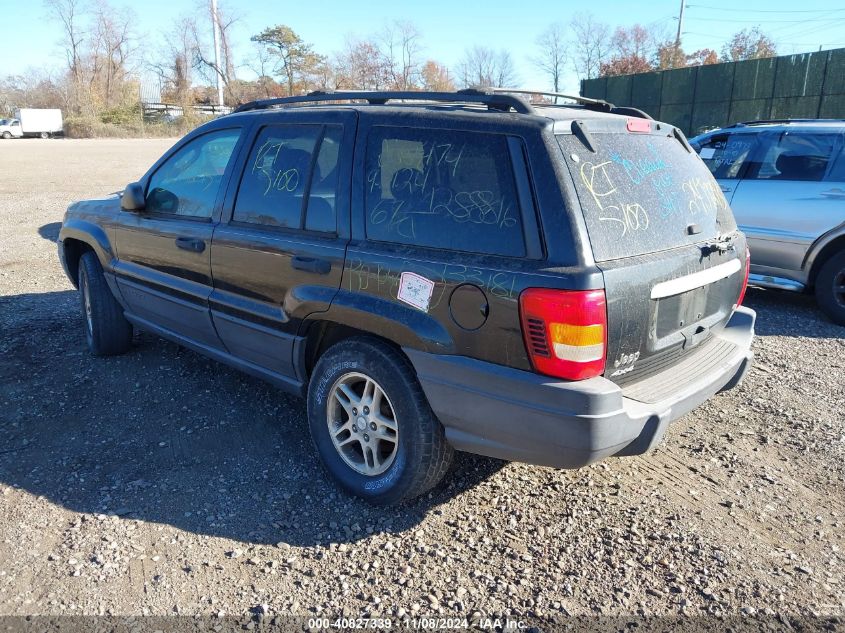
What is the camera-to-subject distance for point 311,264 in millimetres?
3273

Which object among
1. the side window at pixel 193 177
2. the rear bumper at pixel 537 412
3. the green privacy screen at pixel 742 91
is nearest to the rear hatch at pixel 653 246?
the rear bumper at pixel 537 412

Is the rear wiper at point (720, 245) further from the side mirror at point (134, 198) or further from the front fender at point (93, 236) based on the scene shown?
the front fender at point (93, 236)

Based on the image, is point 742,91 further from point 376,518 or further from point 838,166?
point 376,518

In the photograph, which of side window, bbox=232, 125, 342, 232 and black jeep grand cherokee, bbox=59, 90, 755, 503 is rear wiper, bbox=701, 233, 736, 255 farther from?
side window, bbox=232, 125, 342, 232

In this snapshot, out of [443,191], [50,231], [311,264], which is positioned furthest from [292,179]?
[50,231]

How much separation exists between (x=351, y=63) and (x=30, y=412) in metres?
57.5

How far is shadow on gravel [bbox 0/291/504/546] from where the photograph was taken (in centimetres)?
317

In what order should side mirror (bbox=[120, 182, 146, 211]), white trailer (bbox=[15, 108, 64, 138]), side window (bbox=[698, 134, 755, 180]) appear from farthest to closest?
white trailer (bbox=[15, 108, 64, 138]), side window (bbox=[698, 134, 755, 180]), side mirror (bbox=[120, 182, 146, 211])

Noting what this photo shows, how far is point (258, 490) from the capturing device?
3.37 metres

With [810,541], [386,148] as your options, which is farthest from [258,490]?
[810,541]

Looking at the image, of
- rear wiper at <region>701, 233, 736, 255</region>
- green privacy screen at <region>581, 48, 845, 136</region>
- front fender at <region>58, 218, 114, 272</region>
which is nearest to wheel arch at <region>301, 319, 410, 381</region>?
rear wiper at <region>701, 233, 736, 255</region>

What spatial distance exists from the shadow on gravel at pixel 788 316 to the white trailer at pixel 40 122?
64.2m

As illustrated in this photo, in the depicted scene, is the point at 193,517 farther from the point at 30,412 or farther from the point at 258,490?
the point at 30,412

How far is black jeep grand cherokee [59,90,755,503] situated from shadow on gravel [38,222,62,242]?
767cm
